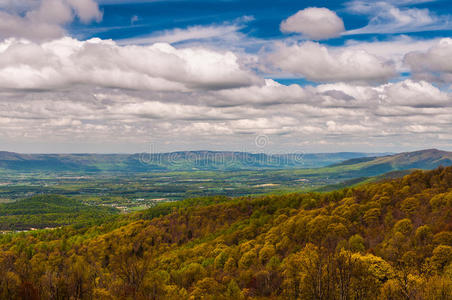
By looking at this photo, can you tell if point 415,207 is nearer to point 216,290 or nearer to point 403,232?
point 403,232

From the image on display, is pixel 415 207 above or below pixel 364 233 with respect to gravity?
above

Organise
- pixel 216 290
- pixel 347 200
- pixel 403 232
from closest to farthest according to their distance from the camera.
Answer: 1. pixel 216 290
2. pixel 403 232
3. pixel 347 200

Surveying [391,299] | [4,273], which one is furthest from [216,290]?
[4,273]

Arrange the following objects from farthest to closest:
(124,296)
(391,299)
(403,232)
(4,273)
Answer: (403,232)
(4,273)
(124,296)
(391,299)

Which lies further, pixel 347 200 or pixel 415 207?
pixel 347 200

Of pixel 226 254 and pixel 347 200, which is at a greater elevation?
pixel 347 200

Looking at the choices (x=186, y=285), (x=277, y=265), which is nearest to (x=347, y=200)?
(x=277, y=265)

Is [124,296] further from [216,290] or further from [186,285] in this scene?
[186,285]

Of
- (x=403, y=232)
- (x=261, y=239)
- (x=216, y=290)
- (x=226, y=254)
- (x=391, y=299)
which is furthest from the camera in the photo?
(x=261, y=239)

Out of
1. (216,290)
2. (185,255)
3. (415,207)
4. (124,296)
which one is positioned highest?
(415,207)
